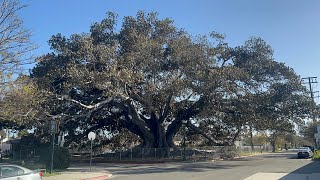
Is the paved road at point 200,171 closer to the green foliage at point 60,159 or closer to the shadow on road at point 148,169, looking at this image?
the shadow on road at point 148,169

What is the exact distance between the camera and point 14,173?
48.4 ft

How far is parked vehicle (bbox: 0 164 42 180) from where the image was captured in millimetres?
14367

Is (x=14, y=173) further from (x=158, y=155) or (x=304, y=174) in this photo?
(x=158, y=155)

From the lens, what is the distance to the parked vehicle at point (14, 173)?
14367 millimetres

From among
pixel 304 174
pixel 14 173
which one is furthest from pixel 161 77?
pixel 14 173

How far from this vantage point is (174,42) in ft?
130

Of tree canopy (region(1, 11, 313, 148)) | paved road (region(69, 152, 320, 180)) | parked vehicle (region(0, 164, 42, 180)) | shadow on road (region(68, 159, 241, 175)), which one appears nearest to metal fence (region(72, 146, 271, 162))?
tree canopy (region(1, 11, 313, 148))

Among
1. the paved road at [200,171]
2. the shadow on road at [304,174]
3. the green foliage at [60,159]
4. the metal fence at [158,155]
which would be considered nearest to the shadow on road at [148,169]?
the paved road at [200,171]

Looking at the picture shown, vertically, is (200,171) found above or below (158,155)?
below

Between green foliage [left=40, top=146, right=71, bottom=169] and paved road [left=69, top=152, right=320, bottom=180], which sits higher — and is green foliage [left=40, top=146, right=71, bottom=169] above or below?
above

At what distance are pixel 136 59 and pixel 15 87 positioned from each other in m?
17.2

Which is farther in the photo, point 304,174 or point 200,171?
point 200,171

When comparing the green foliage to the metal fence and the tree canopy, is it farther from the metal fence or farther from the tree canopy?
the metal fence

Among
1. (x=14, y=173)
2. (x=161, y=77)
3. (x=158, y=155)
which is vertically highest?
(x=161, y=77)
